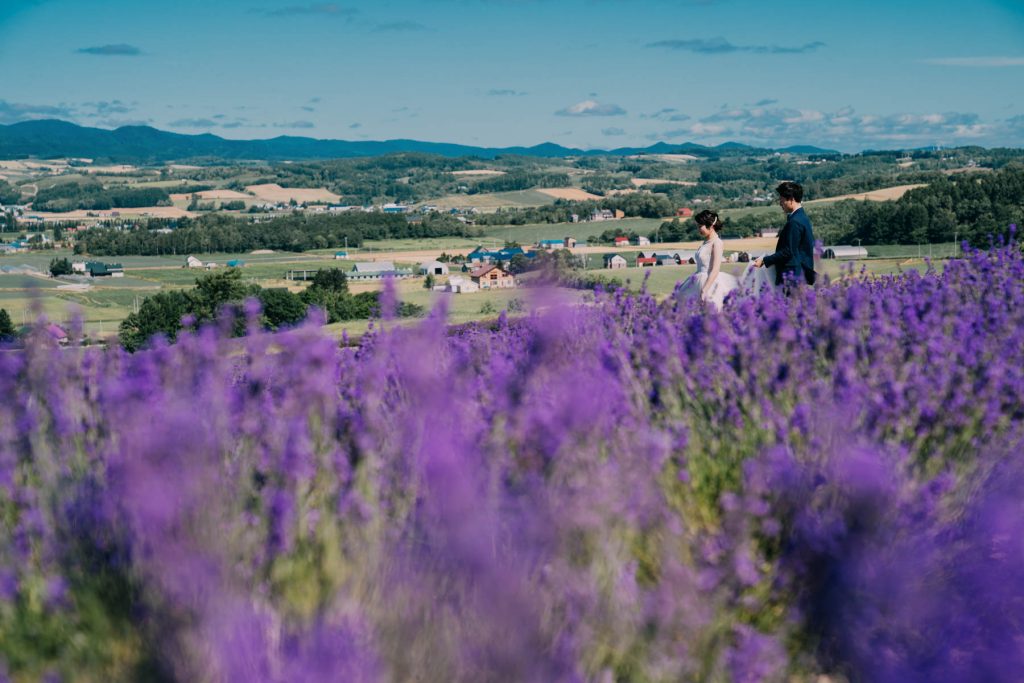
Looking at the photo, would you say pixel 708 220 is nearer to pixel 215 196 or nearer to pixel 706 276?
pixel 706 276

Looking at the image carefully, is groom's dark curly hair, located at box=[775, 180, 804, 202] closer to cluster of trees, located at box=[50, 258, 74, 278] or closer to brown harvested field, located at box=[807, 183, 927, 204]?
brown harvested field, located at box=[807, 183, 927, 204]

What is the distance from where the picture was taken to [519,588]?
58.8 inches

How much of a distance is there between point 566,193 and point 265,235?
68272 millimetres

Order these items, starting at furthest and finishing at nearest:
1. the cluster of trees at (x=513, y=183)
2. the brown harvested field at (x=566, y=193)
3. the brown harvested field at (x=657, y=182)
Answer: the cluster of trees at (x=513, y=183), the brown harvested field at (x=657, y=182), the brown harvested field at (x=566, y=193)

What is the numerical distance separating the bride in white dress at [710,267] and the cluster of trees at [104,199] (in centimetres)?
18028

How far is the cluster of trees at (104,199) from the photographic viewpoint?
177750mm

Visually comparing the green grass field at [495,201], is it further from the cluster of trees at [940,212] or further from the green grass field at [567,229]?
the cluster of trees at [940,212]

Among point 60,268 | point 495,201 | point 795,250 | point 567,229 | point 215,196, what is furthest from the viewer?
point 215,196

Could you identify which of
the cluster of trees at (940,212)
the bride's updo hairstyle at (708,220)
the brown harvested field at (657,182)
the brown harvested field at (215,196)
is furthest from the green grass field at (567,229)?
the bride's updo hairstyle at (708,220)

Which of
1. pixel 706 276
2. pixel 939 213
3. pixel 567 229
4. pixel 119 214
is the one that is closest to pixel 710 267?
pixel 706 276

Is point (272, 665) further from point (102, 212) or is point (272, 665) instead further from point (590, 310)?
point (102, 212)

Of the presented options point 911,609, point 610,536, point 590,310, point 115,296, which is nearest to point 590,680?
point 610,536

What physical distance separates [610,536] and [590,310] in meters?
2.76

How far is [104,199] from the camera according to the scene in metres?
182
